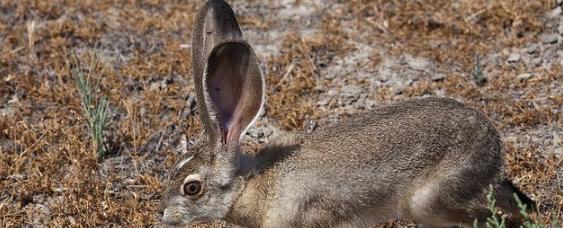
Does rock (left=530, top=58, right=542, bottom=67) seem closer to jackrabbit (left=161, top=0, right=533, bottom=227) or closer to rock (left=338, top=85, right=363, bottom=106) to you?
rock (left=338, top=85, right=363, bottom=106)

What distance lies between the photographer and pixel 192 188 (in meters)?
5.02

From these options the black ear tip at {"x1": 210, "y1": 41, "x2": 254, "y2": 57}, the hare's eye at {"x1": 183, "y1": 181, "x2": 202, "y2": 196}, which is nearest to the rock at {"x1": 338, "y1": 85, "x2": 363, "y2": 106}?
the hare's eye at {"x1": 183, "y1": 181, "x2": 202, "y2": 196}

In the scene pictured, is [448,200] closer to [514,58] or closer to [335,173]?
[335,173]

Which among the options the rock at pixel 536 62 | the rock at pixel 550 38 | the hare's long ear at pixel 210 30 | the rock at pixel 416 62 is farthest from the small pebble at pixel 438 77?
the hare's long ear at pixel 210 30

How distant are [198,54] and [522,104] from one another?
8.78ft

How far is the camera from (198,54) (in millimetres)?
5129

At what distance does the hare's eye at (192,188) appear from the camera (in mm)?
5012

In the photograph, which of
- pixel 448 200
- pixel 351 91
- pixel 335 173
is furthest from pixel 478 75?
pixel 335 173

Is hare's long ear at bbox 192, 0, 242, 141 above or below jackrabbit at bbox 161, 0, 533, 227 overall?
above

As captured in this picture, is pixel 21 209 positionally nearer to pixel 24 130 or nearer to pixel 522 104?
pixel 24 130

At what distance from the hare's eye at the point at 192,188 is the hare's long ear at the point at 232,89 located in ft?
0.92

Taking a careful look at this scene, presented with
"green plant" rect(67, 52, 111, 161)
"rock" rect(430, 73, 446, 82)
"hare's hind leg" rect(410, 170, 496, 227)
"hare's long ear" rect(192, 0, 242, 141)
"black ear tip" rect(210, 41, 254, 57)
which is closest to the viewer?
"black ear tip" rect(210, 41, 254, 57)

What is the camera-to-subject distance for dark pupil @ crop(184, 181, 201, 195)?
16.4ft

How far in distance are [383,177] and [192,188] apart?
109 centimetres
